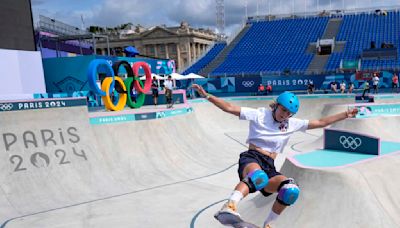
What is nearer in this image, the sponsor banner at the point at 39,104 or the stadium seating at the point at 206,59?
the sponsor banner at the point at 39,104

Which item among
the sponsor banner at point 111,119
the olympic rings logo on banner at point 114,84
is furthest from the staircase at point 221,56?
the sponsor banner at point 111,119

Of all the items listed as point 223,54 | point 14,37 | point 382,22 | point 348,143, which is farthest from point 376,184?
point 382,22

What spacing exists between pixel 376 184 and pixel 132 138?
859cm

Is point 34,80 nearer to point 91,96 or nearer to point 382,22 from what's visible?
point 91,96

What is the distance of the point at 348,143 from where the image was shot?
8648 mm

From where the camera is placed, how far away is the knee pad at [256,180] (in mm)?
4188

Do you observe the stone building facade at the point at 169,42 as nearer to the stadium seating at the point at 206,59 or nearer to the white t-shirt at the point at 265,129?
the stadium seating at the point at 206,59

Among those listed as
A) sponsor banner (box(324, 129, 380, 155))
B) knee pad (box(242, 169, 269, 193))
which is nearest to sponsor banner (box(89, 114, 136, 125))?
sponsor banner (box(324, 129, 380, 155))

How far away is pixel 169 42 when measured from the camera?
261 ft

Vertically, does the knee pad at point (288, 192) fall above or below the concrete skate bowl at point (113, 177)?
above

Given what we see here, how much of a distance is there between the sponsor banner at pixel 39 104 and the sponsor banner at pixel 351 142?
8085 millimetres

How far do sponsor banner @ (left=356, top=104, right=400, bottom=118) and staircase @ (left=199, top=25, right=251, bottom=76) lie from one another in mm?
21995

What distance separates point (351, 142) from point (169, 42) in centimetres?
7389

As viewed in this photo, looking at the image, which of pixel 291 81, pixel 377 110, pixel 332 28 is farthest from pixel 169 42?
pixel 377 110
